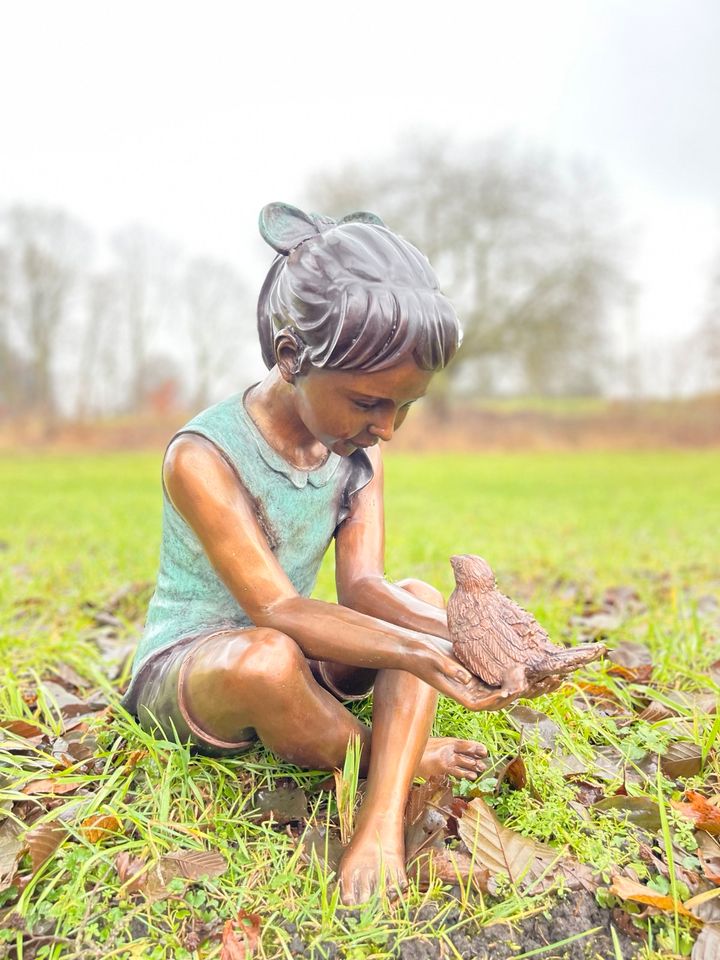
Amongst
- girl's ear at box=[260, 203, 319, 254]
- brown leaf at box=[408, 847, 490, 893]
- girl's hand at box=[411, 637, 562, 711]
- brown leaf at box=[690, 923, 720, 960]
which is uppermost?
girl's ear at box=[260, 203, 319, 254]

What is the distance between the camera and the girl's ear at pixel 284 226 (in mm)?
1997

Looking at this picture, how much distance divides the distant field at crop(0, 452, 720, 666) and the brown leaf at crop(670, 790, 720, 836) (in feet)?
4.19

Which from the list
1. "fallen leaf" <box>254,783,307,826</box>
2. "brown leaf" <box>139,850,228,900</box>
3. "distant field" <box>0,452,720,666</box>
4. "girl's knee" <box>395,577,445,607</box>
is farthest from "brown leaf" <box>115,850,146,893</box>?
"distant field" <box>0,452,720,666</box>

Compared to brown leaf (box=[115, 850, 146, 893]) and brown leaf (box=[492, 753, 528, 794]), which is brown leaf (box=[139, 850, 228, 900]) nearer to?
brown leaf (box=[115, 850, 146, 893])

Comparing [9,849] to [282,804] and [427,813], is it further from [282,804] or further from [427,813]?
[427,813]

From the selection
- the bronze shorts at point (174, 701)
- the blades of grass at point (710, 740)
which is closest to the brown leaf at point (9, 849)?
the bronze shorts at point (174, 701)

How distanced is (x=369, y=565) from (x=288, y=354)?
71cm

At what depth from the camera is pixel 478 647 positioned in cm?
184

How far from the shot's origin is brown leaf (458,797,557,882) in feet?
6.10

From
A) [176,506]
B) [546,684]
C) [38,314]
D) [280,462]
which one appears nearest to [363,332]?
[280,462]

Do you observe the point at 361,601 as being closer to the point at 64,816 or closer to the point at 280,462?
the point at 280,462

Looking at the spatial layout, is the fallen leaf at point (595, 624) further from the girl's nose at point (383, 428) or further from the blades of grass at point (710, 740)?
the girl's nose at point (383, 428)

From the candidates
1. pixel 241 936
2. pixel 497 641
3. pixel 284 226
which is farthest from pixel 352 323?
pixel 241 936

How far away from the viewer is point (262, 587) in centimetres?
203
